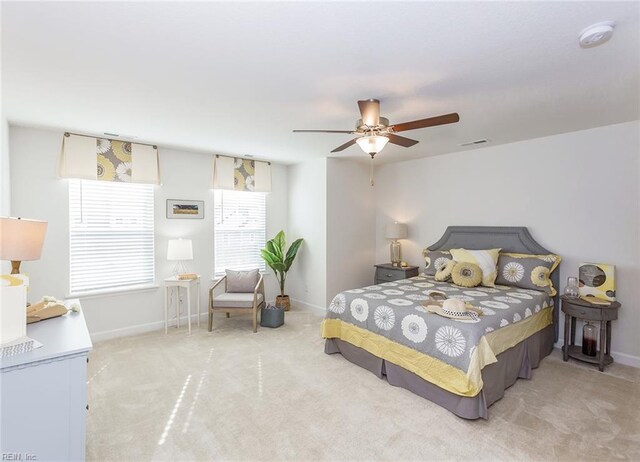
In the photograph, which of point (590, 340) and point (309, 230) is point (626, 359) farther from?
point (309, 230)

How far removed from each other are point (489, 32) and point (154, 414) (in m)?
3.43

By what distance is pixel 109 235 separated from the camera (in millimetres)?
4180

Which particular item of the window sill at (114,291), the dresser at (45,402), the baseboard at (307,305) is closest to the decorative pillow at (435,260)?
the baseboard at (307,305)

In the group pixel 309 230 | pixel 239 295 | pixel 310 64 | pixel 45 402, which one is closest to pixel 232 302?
pixel 239 295

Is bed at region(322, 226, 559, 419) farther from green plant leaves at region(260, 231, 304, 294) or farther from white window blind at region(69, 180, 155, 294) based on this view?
white window blind at region(69, 180, 155, 294)

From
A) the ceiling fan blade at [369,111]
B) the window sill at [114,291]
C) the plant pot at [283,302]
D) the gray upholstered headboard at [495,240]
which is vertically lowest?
the plant pot at [283,302]

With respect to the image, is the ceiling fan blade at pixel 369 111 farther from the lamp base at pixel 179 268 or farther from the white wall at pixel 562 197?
the lamp base at pixel 179 268

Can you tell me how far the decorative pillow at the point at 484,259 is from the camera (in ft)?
12.7

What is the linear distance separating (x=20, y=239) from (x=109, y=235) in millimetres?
2526

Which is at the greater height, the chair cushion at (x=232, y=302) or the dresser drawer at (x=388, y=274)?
the dresser drawer at (x=388, y=274)

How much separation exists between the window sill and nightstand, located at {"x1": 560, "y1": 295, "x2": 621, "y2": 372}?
198 inches

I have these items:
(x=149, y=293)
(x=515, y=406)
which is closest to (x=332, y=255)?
(x=149, y=293)

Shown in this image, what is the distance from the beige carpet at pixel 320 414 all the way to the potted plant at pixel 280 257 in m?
1.89

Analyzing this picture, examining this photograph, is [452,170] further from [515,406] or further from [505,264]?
[515,406]
